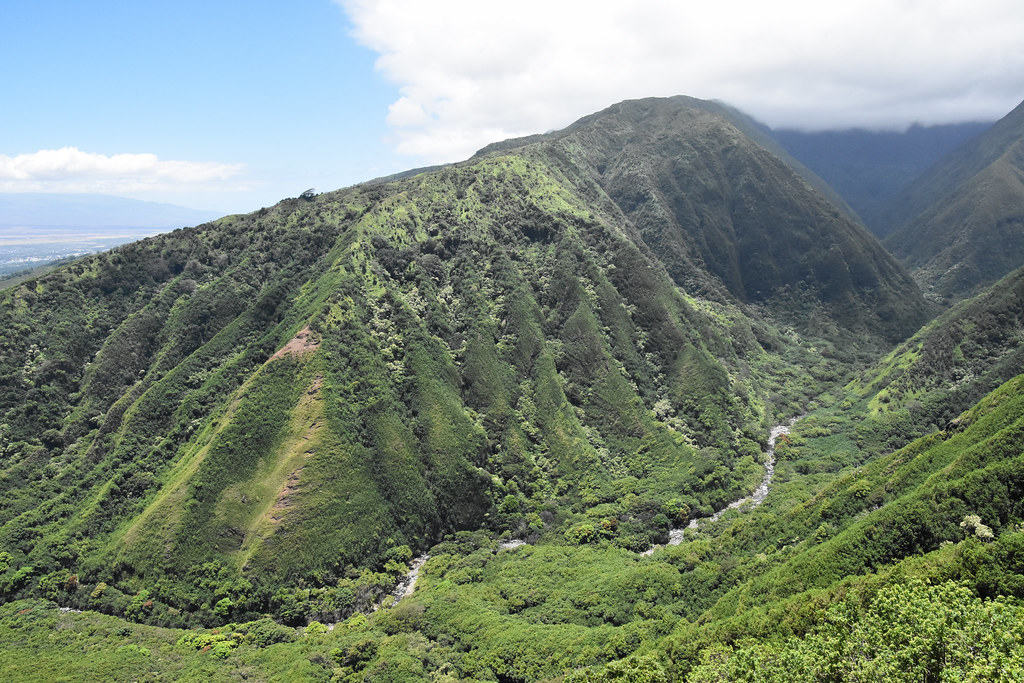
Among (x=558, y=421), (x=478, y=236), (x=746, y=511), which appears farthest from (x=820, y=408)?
(x=478, y=236)

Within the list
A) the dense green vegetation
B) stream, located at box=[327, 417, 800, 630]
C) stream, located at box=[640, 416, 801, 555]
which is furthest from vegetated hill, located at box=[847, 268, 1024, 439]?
stream, located at box=[327, 417, 800, 630]

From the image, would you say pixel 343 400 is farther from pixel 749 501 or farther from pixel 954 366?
pixel 954 366

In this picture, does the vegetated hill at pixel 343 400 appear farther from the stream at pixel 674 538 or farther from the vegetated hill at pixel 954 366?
the vegetated hill at pixel 954 366

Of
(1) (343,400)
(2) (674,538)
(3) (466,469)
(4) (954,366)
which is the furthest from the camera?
(4) (954,366)

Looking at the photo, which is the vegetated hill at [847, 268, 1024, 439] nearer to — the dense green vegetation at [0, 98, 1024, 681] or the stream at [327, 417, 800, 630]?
the dense green vegetation at [0, 98, 1024, 681]

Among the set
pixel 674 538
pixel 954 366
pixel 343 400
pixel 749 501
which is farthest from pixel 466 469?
pixel 954 366

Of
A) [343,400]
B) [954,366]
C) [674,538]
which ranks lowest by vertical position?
[674,538]
